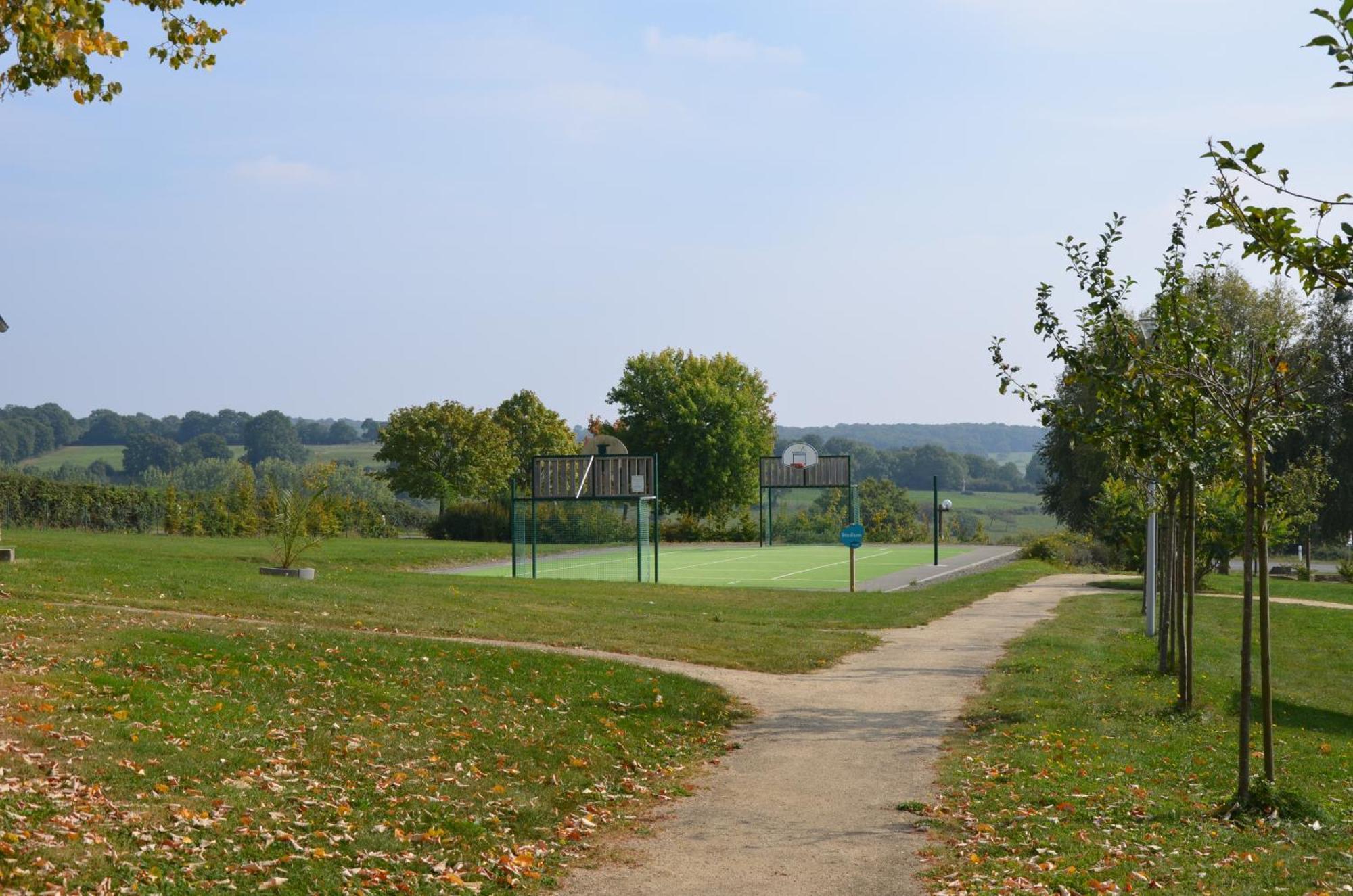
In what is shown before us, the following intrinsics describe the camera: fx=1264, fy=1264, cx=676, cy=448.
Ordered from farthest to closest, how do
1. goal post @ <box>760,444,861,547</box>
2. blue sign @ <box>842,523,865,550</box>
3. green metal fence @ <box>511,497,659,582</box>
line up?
goal post @ <box>760,444,861,547</box> < green metal fence @ <box>511,497,659,582</box> < blue sign @ <box>842,523,865,550</box>

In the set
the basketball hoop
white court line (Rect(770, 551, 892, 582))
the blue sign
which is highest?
the basketball hoop

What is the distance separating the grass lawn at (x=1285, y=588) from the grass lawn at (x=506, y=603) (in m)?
4.09

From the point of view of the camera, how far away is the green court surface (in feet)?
114

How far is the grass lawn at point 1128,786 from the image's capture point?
7.71 metres

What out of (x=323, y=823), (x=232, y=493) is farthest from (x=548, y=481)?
(x=323, y=823)

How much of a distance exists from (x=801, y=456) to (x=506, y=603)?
34870 mm

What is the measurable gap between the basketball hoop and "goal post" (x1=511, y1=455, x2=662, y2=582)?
1048 centimetres

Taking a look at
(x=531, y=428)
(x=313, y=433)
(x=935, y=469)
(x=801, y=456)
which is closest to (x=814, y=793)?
(x=801, y=456)

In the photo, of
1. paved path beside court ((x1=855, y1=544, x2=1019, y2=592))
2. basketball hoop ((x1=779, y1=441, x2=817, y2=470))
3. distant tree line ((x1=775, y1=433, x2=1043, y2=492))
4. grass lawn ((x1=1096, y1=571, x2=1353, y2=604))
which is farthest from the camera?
distant tree line ((x1=775, y1=433, x2=1043, y2=492))

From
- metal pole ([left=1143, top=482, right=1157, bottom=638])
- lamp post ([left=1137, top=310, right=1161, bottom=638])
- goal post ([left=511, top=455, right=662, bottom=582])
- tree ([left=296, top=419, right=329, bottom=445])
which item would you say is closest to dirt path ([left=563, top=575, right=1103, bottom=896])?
lamp post ([left=1137, top=310, right=1161, bottom=638])

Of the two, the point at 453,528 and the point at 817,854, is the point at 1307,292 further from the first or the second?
the point at 453,528

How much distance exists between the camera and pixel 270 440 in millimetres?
130375

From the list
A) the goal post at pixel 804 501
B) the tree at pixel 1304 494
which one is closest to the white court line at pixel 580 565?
the goal post at pixel 804 501

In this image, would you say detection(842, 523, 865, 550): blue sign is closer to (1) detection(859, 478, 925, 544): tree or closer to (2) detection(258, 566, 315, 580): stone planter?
(2) detection(258, 566, 315, 580): stone planter
